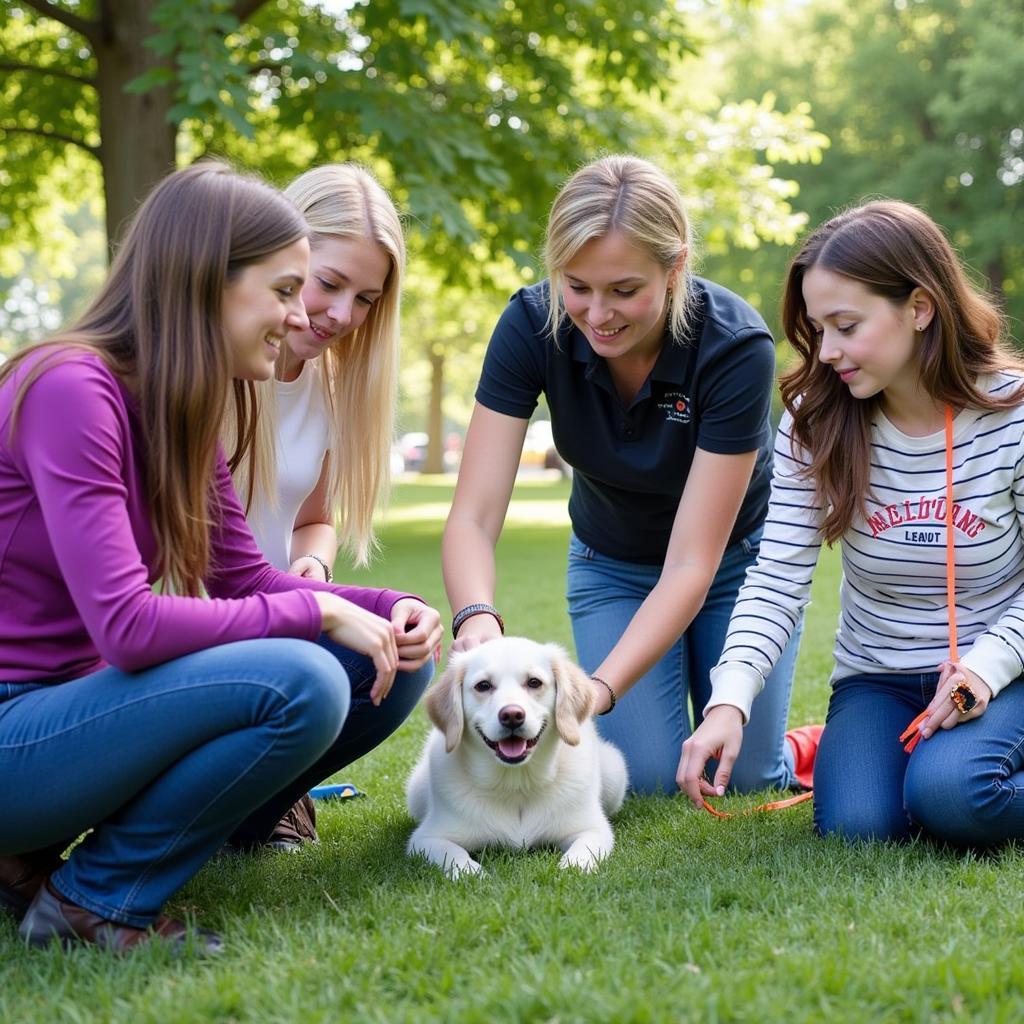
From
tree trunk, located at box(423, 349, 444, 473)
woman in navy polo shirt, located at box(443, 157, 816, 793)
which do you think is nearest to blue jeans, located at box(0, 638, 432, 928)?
woman in navy polo shirt, located at box(443, 157, 816, 793)

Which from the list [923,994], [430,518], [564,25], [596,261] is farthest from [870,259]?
[430,518]

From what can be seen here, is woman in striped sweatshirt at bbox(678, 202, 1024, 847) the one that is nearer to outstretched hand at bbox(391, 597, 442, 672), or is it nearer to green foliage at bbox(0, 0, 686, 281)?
outstretched hand at bbox(391, 597, 442, 672)

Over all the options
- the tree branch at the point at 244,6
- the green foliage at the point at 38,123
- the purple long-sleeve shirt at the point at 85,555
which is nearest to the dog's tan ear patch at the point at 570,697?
the purple long-sleeve shirt at the point at 85,555

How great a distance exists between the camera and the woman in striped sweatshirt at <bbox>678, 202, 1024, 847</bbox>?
3396 mm

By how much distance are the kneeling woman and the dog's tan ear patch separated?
0.86 metres

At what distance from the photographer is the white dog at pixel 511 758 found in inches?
142

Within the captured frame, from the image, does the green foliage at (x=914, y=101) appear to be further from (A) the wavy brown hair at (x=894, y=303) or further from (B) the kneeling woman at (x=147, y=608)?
(B) the kneeling woman at (x=147, y=608)

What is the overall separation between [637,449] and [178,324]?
1891 mm

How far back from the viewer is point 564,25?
40.7ft

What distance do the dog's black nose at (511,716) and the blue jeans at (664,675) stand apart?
1.15 meters

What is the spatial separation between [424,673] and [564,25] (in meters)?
10.3

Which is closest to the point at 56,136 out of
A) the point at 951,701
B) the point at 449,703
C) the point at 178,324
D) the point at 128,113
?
the point at 128,113

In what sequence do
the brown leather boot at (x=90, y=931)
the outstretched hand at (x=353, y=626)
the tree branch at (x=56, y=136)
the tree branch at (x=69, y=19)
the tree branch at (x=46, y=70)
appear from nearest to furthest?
the brown leather boot at (x=90, y=931), the outstretched hand at (x=353, y=626), the tree branch at (x=69, y=19), the tree branch at (x=46, y=70), the tree branch at (x=56, y=136)

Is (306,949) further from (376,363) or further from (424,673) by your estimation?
(376,363)
